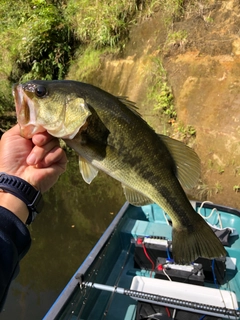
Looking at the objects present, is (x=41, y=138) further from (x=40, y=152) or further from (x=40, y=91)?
(x=40, y=91)

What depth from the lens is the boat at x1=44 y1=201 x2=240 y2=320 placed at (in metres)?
2.95

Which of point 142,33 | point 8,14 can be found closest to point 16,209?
point 142,33

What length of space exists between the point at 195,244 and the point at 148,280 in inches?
66.3

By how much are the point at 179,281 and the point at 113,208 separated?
390 centimetres

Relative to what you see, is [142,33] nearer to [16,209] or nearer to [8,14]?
[8,14]

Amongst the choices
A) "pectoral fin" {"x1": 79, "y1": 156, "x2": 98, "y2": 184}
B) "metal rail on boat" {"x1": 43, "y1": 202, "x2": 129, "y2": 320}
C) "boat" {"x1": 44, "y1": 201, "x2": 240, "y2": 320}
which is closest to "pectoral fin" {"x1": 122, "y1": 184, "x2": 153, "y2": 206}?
"pectoral fin" {"x1": 79, "y1": 156, "x2": 98, "y2": 184}

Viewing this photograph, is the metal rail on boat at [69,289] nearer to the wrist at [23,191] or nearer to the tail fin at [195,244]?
the wrist at [23,191]

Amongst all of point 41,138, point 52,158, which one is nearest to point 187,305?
point 52,158

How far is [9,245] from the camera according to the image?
5.43ft

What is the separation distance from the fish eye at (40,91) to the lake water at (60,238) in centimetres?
427

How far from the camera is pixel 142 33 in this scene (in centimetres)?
919

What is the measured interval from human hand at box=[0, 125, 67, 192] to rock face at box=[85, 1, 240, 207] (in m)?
4.94

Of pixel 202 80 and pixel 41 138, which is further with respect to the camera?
pixel 202 80

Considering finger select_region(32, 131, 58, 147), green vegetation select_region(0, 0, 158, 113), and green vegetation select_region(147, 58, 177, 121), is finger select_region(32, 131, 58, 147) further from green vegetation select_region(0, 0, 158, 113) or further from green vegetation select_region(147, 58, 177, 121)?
green vegetation select_region(0, 0, 158, 113)
